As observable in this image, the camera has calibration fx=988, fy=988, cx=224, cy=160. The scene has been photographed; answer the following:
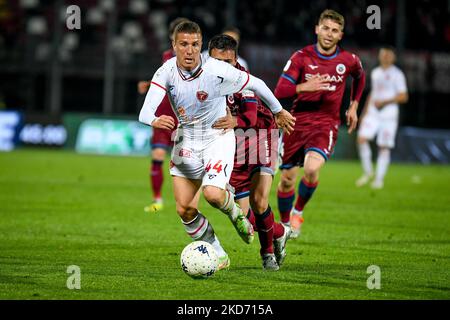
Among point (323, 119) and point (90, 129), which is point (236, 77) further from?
point (90, 129)

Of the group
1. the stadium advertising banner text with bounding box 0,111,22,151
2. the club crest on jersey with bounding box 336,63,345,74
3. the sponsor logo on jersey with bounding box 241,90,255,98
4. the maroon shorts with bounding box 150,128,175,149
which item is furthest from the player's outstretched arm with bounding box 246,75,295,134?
the stadium advertising banner text with bounding box 0,111,22,151

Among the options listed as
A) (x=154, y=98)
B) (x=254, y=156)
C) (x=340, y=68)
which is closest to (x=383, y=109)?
(x=340, y=68)

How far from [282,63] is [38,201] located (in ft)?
46.4

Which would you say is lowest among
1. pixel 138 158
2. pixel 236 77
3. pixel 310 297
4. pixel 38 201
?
pixel 138 158

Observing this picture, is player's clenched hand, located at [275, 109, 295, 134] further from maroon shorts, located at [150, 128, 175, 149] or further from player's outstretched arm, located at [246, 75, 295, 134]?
maroon shorts, located at [150, 128, 175, 149]

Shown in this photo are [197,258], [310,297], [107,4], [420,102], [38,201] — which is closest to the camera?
[310,297]

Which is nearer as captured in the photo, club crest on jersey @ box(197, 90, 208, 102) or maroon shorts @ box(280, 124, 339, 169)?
club crest on jersey @ box(197, 90, 208, 102)

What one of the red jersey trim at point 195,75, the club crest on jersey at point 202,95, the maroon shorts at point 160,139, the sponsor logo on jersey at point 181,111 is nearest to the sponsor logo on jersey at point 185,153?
the sponsor logo on jersey at point 181,111

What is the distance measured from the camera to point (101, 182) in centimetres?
1797

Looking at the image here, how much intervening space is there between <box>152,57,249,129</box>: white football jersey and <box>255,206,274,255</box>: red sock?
3.69 feet

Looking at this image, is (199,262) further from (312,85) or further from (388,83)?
(388,83)

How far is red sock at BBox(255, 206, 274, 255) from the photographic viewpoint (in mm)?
8461
